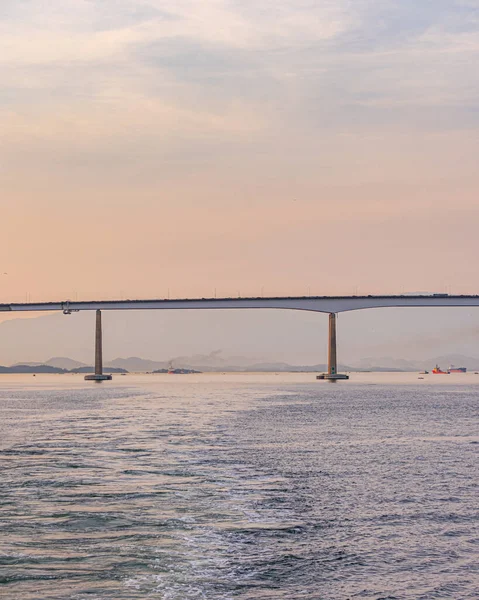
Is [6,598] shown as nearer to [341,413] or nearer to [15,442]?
[15,442]

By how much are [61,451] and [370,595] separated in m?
30.1

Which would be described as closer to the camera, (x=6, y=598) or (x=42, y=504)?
(x=6, y=598)

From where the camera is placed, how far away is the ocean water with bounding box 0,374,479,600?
1747 centimetres

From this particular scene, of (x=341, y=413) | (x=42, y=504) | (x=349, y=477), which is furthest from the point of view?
(x=341, y=413)

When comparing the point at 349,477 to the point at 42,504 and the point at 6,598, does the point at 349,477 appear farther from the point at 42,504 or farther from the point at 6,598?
the point at 6,598

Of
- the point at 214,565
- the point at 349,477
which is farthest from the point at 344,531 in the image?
the point at 349,477

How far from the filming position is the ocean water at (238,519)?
17.5m

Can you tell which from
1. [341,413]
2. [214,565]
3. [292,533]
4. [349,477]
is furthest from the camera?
[341,413]

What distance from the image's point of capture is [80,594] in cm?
1648

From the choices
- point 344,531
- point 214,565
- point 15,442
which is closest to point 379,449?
point 15,442

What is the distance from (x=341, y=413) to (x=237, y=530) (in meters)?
60.1

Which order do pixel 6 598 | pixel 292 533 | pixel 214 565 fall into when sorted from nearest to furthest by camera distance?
pixel 6 598, pixel 214 565, pixel 292 533

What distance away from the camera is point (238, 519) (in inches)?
971

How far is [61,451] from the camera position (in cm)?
4406
